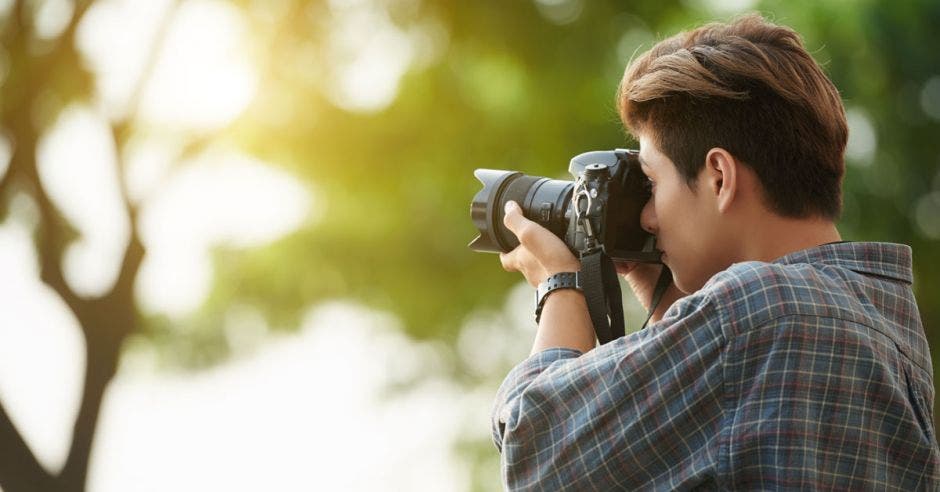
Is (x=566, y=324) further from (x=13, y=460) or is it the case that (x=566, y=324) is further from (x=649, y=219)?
(x=13, y=460)

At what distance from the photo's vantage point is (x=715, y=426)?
1133 mm

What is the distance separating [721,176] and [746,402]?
29 centimetres

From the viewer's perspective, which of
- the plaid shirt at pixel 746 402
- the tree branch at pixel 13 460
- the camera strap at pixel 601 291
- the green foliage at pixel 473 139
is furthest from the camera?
the green foliage at pixel 473 139

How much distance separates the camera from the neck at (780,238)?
4.24 feet

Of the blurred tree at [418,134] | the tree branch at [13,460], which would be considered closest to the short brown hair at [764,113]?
the blurred tree at [418,134]

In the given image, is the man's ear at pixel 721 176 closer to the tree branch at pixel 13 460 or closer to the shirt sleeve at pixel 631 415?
the shirt sleeve at pixel 631 415

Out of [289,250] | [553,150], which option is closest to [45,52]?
[289,250]

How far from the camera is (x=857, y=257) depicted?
1236 mm

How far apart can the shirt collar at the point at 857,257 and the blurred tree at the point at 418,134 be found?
11.6ft

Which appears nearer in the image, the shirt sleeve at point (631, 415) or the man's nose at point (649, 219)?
the shirt sleeve at point (631, 415)

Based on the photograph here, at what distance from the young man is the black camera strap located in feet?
0.07

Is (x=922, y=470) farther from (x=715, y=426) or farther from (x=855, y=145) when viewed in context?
(x=855, y=145)

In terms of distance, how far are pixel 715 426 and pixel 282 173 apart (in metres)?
4.86

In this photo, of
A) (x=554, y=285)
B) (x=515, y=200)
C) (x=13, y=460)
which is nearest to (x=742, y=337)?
Answer: (x=554, y=285)
